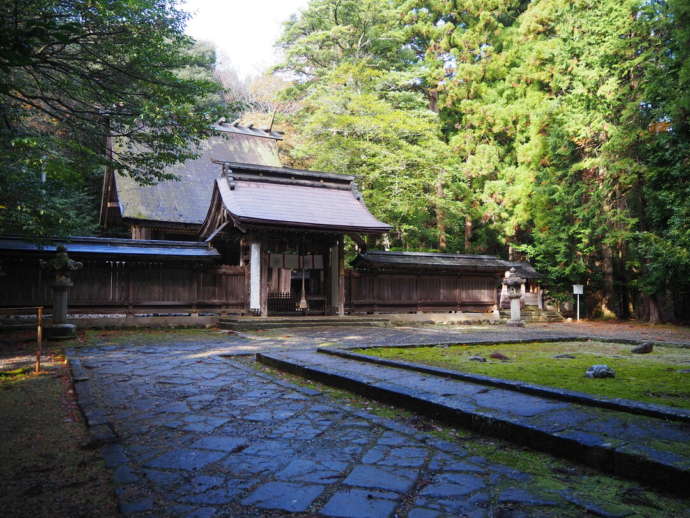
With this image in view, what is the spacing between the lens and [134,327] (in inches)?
564

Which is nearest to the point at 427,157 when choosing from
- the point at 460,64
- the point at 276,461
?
the point at 460,64

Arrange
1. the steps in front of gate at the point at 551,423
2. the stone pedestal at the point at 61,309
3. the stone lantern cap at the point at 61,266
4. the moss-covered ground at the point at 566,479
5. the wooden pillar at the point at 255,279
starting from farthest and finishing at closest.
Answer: the wooden pillar at the point at 255,279
the stone lantern cap at the point at 61,266
the stone pedestal at the point at 61,309
the steps in front of gate at the point at 551,423
the moss-covered ground at the point at 566,479

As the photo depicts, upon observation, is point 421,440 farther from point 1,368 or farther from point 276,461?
point 1,368

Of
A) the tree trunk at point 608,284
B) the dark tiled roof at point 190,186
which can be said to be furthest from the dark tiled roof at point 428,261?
the dark tiled roof at point 190,186

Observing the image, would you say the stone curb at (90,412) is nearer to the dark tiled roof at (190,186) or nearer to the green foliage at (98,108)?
the green foliage at (98,108)

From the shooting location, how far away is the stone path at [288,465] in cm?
262

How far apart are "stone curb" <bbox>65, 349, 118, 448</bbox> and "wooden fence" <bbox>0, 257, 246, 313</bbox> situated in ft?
26.4

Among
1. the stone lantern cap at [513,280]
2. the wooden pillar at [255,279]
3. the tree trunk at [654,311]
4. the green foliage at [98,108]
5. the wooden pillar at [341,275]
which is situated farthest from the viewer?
the tree trunk at [654,311]

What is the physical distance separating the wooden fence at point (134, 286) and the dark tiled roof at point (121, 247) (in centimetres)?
39

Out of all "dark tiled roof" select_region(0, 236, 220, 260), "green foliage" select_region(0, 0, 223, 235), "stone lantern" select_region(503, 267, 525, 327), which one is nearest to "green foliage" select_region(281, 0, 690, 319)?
"stone lantern" select_region(503, 267, 525, 327)

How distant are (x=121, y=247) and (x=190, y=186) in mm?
8719

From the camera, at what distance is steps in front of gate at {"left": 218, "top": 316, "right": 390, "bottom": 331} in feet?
47.9

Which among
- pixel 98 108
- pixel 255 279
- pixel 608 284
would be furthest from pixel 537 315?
pixel 98 108

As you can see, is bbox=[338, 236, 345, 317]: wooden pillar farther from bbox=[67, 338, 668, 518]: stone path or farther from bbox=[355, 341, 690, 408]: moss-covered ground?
bbox=[67, 338, 668, 518]: stone path
